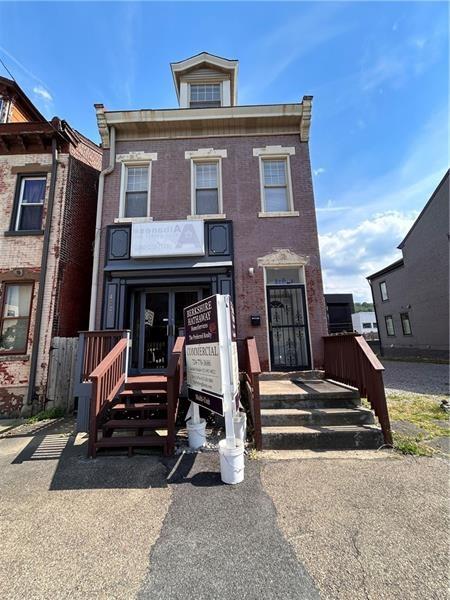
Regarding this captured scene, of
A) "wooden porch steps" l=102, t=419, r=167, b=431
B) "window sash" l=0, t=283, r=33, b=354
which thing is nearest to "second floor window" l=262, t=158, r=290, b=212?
"wooden porch steps" l=102, t=419, r=167, b=431

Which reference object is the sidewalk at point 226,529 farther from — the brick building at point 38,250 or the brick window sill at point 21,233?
the brick window sill at point 21,233

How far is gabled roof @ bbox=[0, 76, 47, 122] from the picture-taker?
916cm

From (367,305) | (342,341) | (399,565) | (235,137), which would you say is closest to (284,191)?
(235,137)

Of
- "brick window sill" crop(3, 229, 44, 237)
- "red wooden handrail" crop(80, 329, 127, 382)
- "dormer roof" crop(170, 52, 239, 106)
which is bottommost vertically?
"red wooden handrail" crop(80, 329, 127, 382)

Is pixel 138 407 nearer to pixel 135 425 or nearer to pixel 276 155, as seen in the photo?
pixel 135 425

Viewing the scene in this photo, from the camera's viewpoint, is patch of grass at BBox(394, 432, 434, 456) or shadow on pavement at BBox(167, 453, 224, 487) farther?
patch of grass at BBox(394, 432, 434, 456)

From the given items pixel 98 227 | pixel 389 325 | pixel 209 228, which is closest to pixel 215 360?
pixel 209 228

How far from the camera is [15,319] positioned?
7293 millimetres

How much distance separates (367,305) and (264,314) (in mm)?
75499

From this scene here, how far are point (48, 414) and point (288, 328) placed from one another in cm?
619

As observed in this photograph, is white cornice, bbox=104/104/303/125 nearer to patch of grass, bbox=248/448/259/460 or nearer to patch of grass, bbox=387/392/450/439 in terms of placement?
patch of grass, bbox=387/392/450/439

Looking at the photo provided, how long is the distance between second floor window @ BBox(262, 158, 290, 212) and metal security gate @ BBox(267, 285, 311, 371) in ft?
8.00

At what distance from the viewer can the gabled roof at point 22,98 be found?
30.0 ft

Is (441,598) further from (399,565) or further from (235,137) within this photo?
(235,137)
